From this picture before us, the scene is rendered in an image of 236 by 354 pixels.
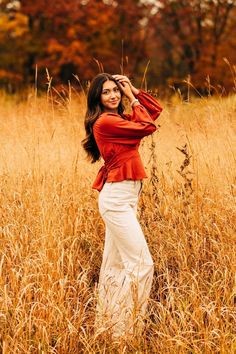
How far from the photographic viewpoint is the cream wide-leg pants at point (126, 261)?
4023 mm

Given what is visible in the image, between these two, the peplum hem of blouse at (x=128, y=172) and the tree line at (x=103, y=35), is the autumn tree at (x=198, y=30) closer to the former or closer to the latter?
the tree line at (x=103, y=35)

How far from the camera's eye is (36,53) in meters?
18.5

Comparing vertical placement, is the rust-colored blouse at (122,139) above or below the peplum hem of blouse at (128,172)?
above

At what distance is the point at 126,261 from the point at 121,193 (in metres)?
0.46

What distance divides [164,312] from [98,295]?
19.4 inches

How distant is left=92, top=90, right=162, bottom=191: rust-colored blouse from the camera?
13.1ft

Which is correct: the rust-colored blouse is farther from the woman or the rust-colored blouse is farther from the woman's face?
the woman's face

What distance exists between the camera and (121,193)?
412 cm

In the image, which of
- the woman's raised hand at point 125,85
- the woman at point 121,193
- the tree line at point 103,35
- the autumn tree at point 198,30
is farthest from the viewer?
the autumn tree at point 198,30

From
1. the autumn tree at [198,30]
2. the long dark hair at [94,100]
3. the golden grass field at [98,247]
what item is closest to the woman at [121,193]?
the long dark hair at [94,100]

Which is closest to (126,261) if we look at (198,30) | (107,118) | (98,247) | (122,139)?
(98,247)

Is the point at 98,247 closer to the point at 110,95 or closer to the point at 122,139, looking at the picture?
the point at 122,139

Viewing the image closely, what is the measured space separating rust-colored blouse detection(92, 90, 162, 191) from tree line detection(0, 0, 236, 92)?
1248cm

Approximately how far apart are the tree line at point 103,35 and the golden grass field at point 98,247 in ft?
35.6
